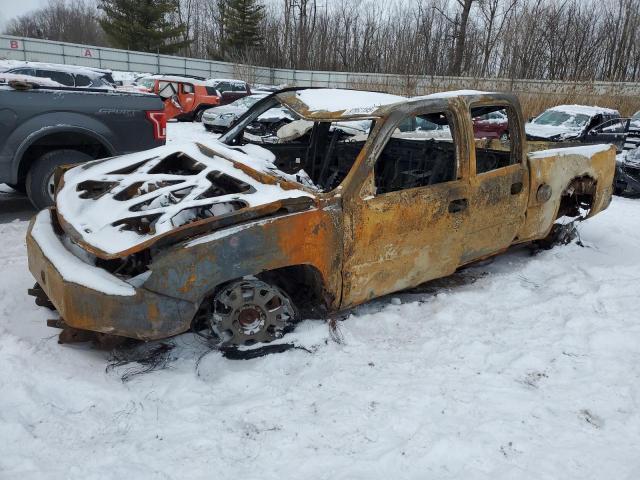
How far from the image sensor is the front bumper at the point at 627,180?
27.6ft

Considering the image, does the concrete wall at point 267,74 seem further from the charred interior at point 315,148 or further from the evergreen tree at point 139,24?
the charred interior at point 315,148

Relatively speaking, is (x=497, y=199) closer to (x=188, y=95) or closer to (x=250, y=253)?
(x=250, y=253)

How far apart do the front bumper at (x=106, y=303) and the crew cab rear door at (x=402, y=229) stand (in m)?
1.14

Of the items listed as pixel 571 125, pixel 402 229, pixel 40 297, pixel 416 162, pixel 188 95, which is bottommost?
pixel 40 297

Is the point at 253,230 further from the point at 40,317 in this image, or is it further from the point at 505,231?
the point at 505,231

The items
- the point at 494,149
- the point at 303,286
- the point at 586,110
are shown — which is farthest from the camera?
the point at 586,110

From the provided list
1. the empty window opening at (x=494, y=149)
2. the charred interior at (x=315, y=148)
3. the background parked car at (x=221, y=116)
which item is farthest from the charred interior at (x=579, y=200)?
the background parked car at (x=221, y=116)

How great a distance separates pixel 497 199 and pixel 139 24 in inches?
1626

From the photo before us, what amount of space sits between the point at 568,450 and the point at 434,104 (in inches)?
95.5

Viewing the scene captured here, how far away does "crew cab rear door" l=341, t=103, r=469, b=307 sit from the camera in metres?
3.16

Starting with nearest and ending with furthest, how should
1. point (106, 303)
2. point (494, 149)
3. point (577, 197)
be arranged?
point (106, 303) → point (494, 149) → point (577, 197)

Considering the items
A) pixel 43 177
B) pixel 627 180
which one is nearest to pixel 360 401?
pixel 43 177

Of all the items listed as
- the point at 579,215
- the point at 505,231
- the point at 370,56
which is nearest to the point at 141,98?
the point at 505,231

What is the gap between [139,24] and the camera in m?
38.0
